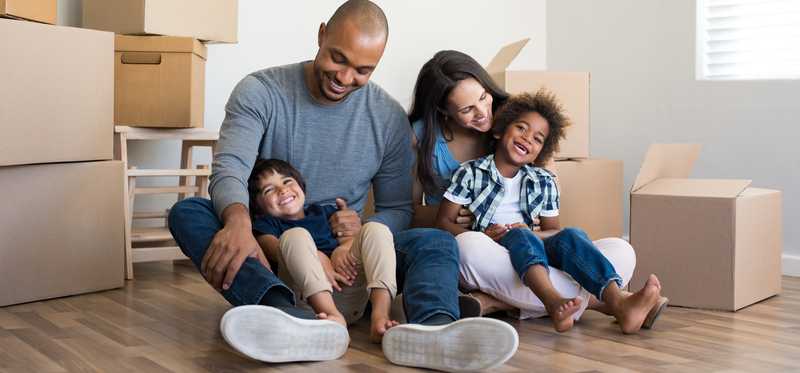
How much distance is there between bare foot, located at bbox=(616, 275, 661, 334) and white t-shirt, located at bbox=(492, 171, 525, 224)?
0.35m

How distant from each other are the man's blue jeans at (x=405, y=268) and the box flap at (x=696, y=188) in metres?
0.76

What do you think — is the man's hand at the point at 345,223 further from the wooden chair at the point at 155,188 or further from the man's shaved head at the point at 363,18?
the wooden chair at the point at 155,188

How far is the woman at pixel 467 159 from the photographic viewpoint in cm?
200

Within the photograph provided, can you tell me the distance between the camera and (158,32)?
267 centimetres

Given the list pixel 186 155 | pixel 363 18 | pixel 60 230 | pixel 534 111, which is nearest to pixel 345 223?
pixel 363 18

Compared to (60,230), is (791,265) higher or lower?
lower

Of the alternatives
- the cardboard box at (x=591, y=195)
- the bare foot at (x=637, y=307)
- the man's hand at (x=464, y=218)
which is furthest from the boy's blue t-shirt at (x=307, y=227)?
the cardboard box at (x=591, y=195)

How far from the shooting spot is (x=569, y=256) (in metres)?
1.95

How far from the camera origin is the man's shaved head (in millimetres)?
1856

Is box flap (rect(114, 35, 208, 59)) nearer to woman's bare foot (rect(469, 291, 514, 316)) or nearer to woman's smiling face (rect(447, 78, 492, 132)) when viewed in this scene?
woman's smiling face (rect(447, 78, 492, 132))

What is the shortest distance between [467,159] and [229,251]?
0.79 m

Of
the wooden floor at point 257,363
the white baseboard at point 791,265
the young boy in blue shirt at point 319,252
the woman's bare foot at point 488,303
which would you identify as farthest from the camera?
the white baseboard at point 791,265

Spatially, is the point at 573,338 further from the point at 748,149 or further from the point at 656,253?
the point at 748,149

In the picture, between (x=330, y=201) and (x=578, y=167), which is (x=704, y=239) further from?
(x=330, y=201)
